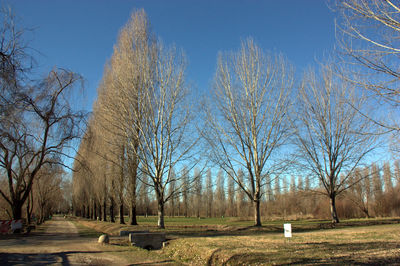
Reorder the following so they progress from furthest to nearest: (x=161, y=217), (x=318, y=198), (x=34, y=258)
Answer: (x=318, y=198) → (x=161, y=217) → (x=34, y=258)

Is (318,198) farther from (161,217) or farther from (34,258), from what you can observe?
(34,258)

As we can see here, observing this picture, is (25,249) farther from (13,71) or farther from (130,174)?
(130,174)

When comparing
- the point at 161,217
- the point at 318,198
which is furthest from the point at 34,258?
the point at 318,198

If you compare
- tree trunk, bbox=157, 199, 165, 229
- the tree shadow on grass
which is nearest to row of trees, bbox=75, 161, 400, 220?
tree trunk, bbox=157, 199, 165, 229

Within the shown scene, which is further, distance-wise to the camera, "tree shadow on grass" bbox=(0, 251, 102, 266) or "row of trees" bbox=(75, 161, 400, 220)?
"row of trees" bbox=(75, 161, 400, 220)

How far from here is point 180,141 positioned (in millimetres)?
18094

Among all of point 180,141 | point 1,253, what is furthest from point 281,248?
point 180,141

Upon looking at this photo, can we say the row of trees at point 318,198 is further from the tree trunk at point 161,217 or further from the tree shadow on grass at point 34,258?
the tree shadow on grass at point 34,258

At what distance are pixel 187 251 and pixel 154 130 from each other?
9.11m

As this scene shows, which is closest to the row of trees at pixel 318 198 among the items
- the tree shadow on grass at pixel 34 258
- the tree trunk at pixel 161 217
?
the tree trunk at pixel 161 217

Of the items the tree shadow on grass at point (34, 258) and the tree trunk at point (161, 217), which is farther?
the tree trunk at point (161, 217)

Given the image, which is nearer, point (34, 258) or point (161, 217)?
point (34, 258)

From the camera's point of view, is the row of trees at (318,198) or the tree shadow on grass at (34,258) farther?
the row of trees at (318,198)

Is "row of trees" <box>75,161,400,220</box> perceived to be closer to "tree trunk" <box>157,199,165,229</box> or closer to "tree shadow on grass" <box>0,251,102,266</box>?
"tree trunk" <box>157,199,165,229</box>
